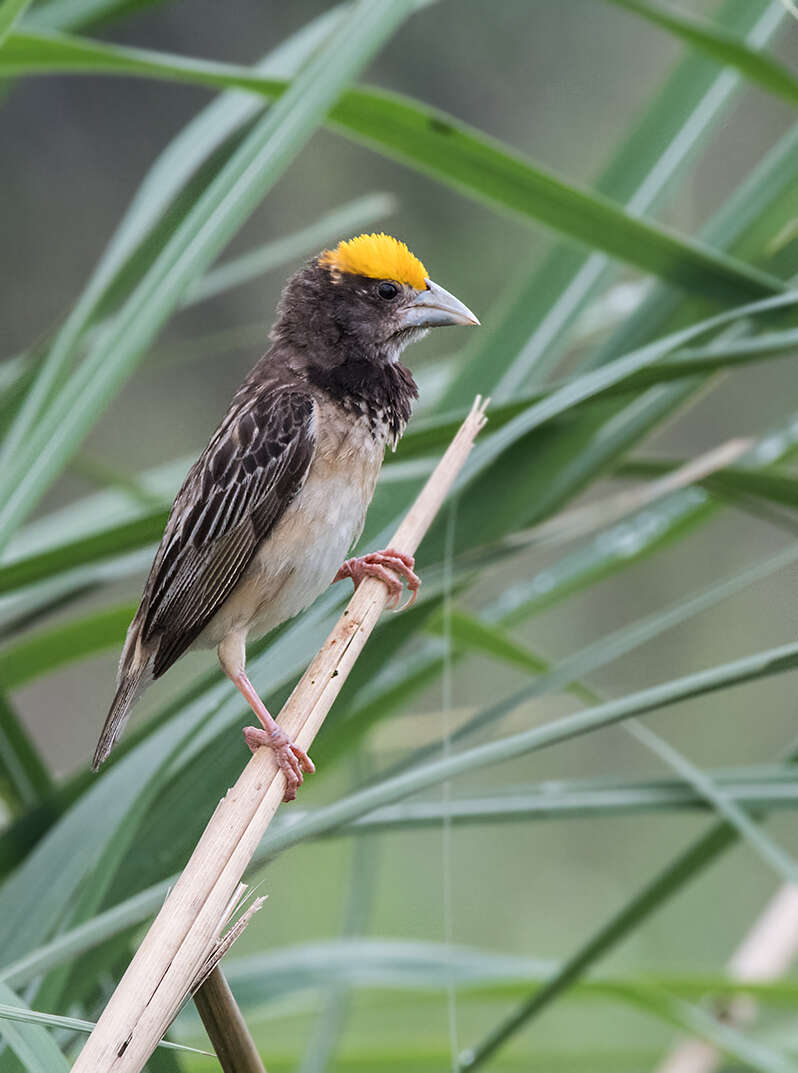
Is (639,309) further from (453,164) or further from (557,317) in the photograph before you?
(453,164)

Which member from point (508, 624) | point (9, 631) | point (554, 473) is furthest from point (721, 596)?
point (9, 631)

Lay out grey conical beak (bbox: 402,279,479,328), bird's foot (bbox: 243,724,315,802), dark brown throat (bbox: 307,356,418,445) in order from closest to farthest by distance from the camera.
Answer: bird's foot (bbox: 243,724,315,802)
grey conical beak (bbox: 402,279,479,328)
dark brown throat (bbox: 307,356,418,445)

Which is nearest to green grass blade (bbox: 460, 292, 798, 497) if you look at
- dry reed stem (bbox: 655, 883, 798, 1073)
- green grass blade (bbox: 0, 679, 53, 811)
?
green grass blade (bbox: 0, 679, 53, 811)

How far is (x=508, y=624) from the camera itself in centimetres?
170

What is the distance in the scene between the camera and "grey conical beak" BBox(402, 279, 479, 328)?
1319 millimetres

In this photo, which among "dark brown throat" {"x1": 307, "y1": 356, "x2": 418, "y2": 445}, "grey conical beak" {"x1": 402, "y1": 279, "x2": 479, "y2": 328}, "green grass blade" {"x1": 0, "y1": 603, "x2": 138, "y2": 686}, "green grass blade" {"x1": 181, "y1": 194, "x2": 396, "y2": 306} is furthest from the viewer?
"green grass blade" {"x1": 181, "y1": 194, "x2": 396, "y2": 306}

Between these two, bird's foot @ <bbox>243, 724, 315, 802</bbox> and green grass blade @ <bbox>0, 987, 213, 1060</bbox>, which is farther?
bird's foot @ <bbox>243, 724, 315, 802</bbox>

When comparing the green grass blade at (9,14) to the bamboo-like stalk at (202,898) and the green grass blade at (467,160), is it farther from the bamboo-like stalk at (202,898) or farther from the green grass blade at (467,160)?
the bamboo-like stalk at (202,898)

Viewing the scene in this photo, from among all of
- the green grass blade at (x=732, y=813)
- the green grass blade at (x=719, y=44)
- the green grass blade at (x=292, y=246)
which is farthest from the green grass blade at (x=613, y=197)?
the green grass blade at (x=732, y=813)

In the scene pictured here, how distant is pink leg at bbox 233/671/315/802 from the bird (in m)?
0.11

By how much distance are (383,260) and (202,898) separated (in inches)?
30.2

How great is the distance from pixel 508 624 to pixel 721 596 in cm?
35

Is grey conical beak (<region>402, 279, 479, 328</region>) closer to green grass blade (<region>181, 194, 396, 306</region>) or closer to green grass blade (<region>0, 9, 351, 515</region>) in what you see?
green grass blade (<region>0, 9, 351, 515</region>)

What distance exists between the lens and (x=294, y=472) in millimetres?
1511
